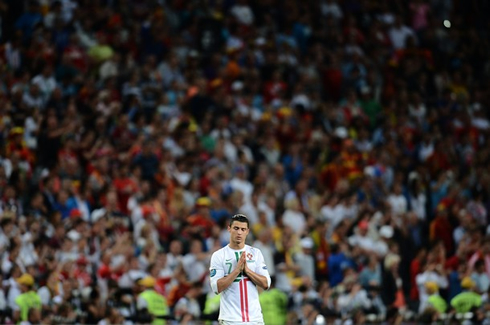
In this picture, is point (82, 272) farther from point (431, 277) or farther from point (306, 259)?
point (431, 277)

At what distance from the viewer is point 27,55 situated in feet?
71.2

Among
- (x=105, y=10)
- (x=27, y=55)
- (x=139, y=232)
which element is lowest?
(x=139, y=232)

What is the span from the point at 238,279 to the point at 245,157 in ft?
32.2

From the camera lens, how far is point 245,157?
21734 mm

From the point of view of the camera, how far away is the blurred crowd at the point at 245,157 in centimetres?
1773

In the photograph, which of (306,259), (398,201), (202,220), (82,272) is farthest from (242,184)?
(82,272)

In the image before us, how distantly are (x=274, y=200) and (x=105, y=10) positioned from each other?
5.52 meters

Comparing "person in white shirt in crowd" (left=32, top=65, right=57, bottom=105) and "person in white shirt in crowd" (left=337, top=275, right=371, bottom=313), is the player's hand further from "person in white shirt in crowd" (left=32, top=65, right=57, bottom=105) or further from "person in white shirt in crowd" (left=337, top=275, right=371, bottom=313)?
"person in white shirt in crowd" (left=32, top=65, right=57, bottom=105)

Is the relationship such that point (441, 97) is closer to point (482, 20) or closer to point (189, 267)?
point (482, 20)

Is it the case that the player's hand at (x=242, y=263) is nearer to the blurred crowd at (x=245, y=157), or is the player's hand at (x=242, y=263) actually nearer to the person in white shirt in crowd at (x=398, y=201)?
the blurred crowd at (x=245, y=157)

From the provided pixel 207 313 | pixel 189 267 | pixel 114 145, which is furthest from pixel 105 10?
pixel 207 313

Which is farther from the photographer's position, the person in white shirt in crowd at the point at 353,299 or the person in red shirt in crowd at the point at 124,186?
the person in red shirt in crowd at the point at 124,186

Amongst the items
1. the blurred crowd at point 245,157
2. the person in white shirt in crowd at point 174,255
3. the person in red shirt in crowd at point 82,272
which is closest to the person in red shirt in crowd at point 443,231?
the blurred crowd at point 245,157

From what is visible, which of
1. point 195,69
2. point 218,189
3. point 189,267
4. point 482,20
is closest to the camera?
point 189,267
